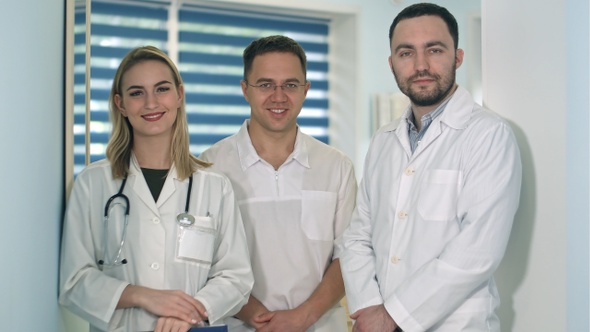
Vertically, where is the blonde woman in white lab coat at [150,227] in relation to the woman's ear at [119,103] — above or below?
below

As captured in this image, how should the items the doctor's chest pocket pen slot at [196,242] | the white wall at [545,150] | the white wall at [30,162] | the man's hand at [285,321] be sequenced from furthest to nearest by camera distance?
the man's hand at [285,321] < the doctor's chest pocket pen slot at [196,242] < the white wall at [545,150] < the white wall at [30,162]

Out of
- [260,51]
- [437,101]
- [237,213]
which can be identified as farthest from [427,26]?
[237,213]

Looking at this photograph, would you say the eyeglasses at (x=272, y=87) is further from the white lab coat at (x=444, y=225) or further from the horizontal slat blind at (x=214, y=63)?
the horizontal slat blind at (x=214, y=63)

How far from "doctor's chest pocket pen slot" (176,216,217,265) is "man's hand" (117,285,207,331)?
11cm

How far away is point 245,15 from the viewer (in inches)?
162

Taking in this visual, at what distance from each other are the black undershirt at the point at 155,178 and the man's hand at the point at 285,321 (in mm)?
488

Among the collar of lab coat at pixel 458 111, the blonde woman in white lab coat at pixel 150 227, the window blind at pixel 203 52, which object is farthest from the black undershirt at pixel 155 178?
the window blind at pixel 203 52

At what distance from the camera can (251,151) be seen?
2.08 metres

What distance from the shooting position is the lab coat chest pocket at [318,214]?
205cm

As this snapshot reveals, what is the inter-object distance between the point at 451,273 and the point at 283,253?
2.10ft

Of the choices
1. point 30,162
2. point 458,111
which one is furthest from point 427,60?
point 30,162

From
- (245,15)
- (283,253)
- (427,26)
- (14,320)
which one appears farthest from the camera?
(245,15)

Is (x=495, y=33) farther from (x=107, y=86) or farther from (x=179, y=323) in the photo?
(x=107, y=86)

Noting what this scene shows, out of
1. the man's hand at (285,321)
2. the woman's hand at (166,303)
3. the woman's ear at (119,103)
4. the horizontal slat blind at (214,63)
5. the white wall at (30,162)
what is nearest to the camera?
the white wall at (30,162)
